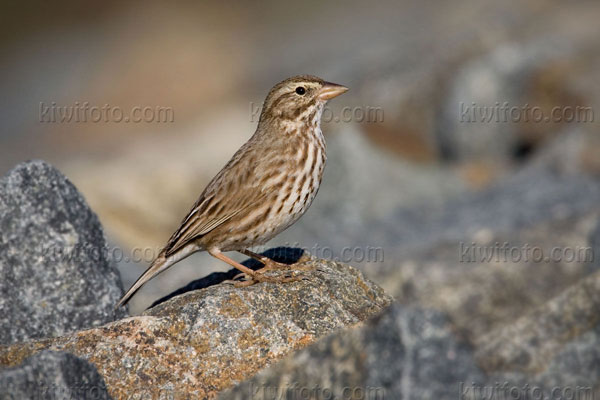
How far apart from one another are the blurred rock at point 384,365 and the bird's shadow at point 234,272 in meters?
3.44

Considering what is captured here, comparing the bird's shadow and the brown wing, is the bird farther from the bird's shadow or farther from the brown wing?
the bird's shadow

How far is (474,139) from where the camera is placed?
22.7 meters

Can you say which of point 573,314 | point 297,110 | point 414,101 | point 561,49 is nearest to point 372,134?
point 414,101

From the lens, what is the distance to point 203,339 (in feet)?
25.7

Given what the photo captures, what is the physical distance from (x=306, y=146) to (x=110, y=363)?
11.3 feet

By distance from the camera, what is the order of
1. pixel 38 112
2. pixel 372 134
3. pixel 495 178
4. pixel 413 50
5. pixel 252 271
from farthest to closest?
pixel 38 112 < pixel 413 50 < pixel 372 134 < pixel 495 178 < pixel 252 271

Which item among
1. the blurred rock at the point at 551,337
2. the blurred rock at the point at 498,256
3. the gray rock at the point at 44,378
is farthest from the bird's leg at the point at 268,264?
the gray rock at the point at 44,378

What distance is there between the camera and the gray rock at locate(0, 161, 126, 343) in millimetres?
9148

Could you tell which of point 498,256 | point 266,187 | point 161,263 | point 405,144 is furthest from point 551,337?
point 405,144

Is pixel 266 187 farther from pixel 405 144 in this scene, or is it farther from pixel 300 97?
pixel 405 144

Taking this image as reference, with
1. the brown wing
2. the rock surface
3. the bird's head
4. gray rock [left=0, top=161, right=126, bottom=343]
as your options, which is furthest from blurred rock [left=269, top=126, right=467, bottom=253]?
the rock surface

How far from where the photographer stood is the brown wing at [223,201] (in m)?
9.78

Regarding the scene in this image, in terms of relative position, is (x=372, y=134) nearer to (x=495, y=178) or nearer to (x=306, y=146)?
(x=495, y=178)

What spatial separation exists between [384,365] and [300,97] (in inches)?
197
